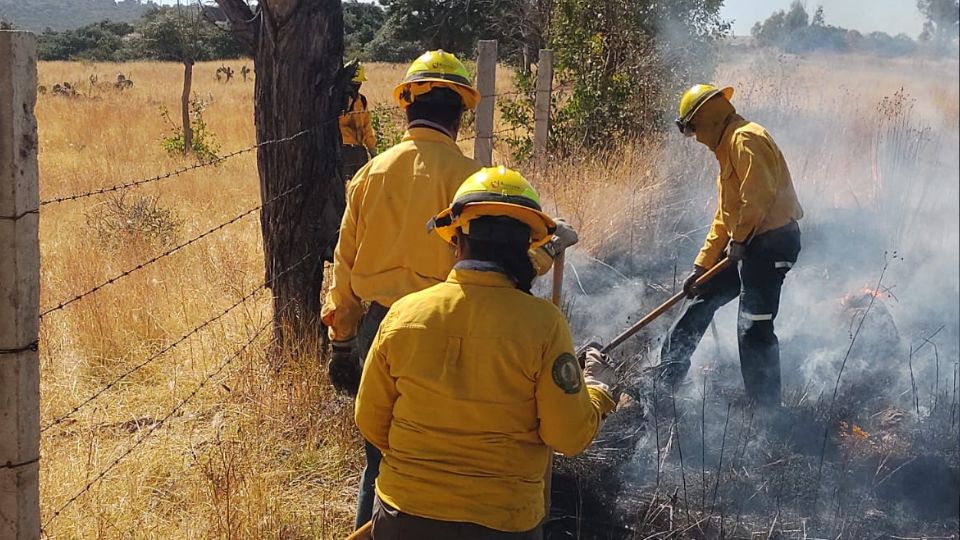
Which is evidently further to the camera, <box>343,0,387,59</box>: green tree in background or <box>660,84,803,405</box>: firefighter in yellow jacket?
<box>343,0,387,59</box>: green tree in background

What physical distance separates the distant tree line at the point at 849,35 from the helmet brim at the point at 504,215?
299 cm

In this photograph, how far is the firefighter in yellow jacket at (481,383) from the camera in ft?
6.53

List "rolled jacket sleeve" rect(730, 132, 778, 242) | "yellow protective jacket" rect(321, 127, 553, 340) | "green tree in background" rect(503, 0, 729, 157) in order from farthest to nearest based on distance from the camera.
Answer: "green tree in background" rect(503, 0, 729, 157) < "rolled jacket sleeve" rect(730, 132, 778, 242) < "yellow protective jacket" rect(321, 127, 553, 340)

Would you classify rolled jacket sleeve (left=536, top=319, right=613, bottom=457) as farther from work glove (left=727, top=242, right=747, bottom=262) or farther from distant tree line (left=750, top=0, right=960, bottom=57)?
distant tree line (left=750, top=0, right=960, bottom=57)

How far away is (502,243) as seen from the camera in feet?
6.72

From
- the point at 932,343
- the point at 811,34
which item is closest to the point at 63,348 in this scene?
the point at 932,343

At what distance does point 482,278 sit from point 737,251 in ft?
9.23

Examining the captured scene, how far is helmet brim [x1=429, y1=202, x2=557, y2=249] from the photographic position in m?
2.02

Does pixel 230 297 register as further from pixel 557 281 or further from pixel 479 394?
pixel 479 394

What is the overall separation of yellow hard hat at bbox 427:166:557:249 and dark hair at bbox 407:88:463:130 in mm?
881

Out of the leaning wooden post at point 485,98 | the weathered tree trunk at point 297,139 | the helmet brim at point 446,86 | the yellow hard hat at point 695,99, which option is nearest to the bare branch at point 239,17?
the weathered tree trunk at point 297,139

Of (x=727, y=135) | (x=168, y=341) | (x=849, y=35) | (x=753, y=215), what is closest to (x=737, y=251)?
(x=753, y=215)

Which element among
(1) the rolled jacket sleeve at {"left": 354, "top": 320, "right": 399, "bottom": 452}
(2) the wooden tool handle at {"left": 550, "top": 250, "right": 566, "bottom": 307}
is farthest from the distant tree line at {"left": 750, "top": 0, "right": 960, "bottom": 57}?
(1) the rolled jacket sleeve at {"left": 354, "top": 320, "right": 399, "bottom": 452}

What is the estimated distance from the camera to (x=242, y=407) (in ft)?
13.1
